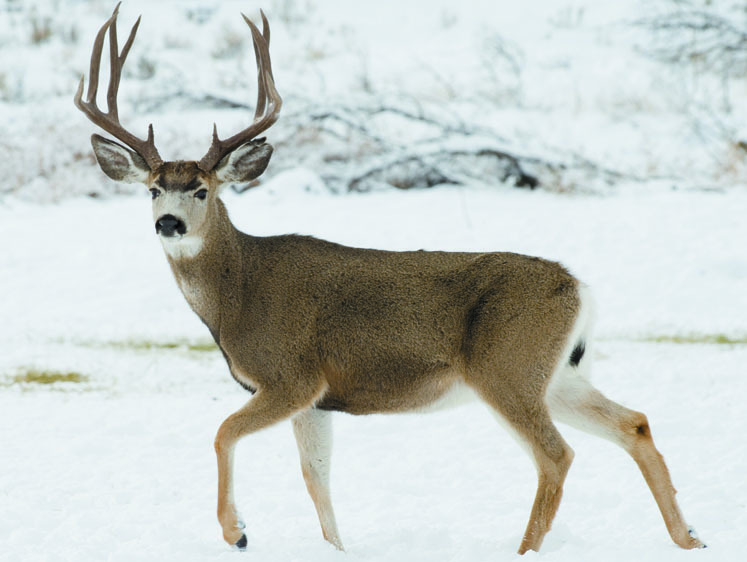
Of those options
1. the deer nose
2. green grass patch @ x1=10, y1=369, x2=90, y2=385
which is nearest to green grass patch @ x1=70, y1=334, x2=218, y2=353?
green grass patch @ x1=10, y1=369, x2=90, y2=385

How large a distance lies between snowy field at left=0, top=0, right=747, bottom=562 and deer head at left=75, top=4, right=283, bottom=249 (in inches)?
64.6

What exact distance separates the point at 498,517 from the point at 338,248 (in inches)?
68.5

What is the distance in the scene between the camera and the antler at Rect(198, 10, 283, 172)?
5.96 m

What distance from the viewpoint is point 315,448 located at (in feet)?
19.0

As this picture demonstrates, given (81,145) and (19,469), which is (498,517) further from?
(81,145)

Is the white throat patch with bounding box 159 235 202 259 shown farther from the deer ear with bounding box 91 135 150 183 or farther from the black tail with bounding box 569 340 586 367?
the black tail with bounding box 569 340 586 367

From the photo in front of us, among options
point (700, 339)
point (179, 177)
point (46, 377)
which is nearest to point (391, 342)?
point (179, 177)

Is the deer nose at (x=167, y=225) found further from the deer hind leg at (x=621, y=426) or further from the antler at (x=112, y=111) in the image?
the deer hind leg at (x=621, y=426)

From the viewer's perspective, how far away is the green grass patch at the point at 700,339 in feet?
32.9

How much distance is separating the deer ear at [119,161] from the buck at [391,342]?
322 millimetres

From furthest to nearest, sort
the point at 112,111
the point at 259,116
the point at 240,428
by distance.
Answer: the point at 259,116, the point at 112,111, the point at 240,428

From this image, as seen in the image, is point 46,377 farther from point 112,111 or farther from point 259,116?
point 259,116

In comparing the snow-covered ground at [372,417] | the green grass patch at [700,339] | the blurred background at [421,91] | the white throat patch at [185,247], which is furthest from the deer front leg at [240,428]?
the blurred background at [421,91]

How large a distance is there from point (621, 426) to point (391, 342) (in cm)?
120
